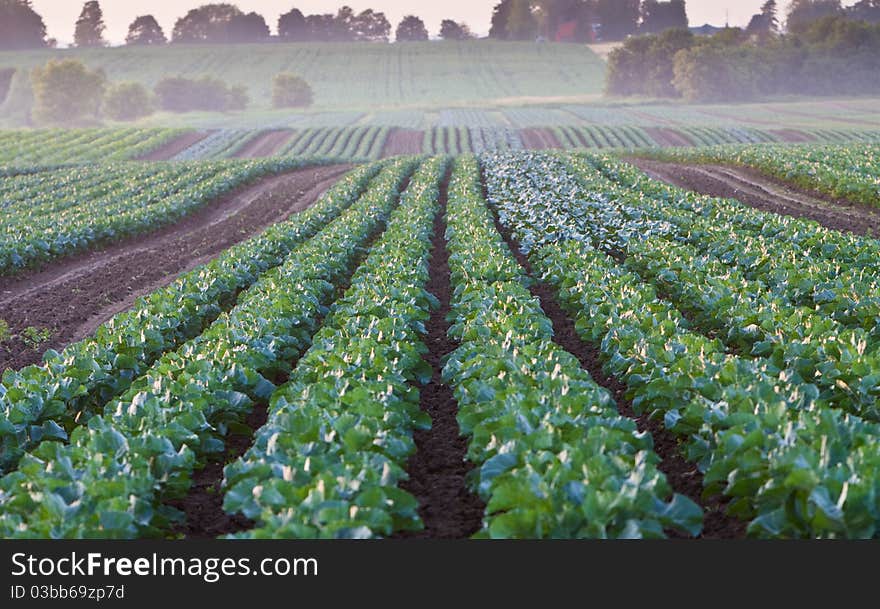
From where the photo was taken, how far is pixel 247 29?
154000 mm

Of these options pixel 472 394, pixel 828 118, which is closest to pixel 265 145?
pixel 828 118

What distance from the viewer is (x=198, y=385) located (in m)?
7.87

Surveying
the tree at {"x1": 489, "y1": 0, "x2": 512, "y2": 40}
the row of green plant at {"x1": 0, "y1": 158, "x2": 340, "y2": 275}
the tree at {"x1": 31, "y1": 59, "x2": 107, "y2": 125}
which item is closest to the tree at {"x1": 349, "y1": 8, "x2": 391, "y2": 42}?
the tree at {"x1": 489, "y1": 0, "x2": 512, "y2": 40}

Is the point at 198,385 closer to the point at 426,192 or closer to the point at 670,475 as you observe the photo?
the point at 670,475

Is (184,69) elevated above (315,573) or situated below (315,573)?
above

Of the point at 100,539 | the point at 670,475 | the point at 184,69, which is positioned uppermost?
the point at 184,69

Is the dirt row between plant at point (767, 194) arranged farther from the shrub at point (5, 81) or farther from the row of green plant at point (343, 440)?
the shrub at point (5, 81)

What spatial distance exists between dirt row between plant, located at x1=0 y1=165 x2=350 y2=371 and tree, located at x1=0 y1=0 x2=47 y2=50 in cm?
13505

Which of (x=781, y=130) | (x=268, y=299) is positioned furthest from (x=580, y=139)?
(x=268, y=299)

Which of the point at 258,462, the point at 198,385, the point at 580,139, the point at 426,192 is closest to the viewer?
the point at 258,462

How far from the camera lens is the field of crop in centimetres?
545

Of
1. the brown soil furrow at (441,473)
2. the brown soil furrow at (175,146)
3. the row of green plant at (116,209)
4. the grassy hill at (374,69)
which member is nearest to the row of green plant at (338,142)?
the brown soil furrow at (175,146)

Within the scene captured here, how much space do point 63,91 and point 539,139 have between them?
162 ft

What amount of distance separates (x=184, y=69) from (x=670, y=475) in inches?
4981
